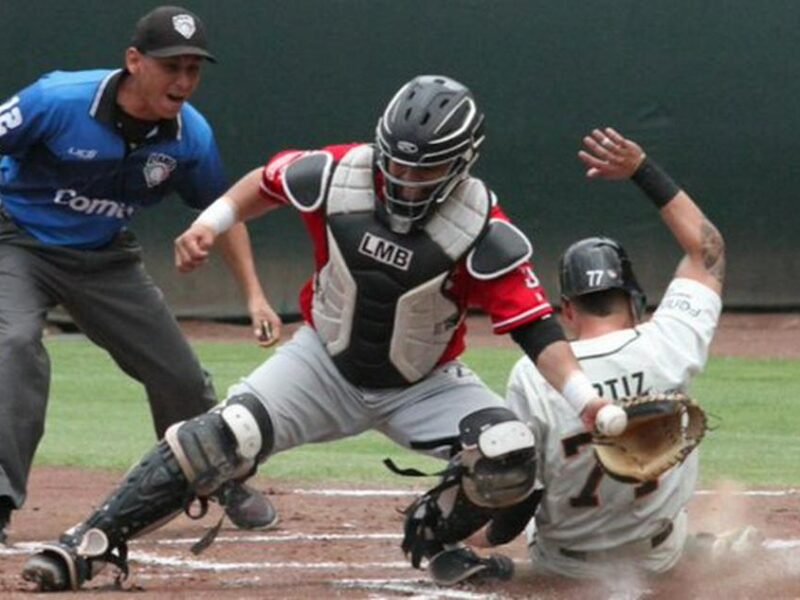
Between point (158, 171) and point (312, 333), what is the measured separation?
148 centimetres

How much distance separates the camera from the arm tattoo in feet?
20.7

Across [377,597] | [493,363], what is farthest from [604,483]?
[493,363]

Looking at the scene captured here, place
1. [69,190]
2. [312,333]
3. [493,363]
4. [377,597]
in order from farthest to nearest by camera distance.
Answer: [493,363] → [69,190] → [312,333] → [377,597]

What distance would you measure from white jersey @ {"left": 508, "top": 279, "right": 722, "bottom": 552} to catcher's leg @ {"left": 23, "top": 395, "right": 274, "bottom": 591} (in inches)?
34.6

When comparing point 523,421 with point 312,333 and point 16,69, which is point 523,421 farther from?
point 16,69

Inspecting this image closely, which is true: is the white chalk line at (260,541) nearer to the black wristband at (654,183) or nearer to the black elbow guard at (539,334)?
the black elbow guard at (539,334)

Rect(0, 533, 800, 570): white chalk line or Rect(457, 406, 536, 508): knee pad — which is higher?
Rect(457, 406, 536, 508): knee pad

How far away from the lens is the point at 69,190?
7.46 metres

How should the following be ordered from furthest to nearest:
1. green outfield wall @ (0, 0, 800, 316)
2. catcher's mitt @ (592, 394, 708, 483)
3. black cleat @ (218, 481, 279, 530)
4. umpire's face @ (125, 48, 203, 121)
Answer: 1. green outfield wall @ (0, 0, 800, 316)
2. black cleat @ (218, 481, 279, 530)
3. umpire's face @ (125, 48, 203, 121)
4. catcher's mitt @ (592, 394, 708, 483)

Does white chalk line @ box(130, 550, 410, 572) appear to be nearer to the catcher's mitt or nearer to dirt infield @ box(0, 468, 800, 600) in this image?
dirt infield @ box(0, 468, 800, 600)

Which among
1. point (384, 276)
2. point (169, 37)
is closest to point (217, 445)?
point (384, 276)

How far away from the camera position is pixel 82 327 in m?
7.84

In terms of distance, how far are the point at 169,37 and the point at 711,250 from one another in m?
2.22

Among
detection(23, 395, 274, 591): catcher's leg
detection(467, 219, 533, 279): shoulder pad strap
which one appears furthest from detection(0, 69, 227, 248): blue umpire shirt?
detection(467, 219, 533, 279): shoulder pad strap
